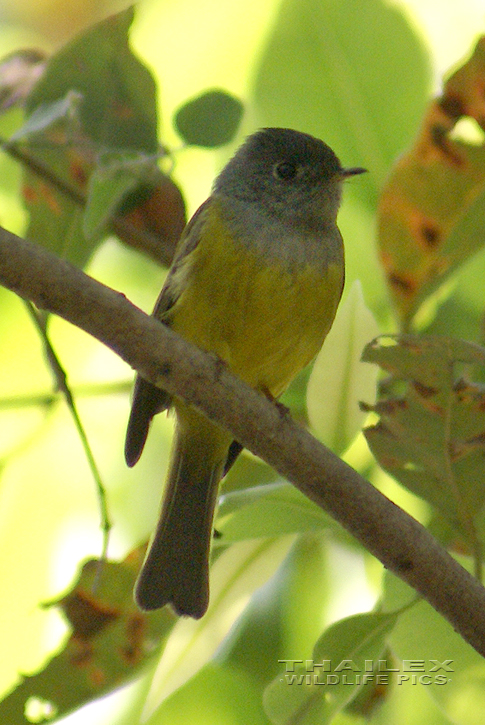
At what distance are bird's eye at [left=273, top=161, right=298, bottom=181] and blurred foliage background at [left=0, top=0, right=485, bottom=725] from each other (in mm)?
153

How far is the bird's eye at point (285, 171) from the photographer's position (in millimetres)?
3129

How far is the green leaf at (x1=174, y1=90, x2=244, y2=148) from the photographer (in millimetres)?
2504

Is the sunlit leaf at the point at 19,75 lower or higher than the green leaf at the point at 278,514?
higher

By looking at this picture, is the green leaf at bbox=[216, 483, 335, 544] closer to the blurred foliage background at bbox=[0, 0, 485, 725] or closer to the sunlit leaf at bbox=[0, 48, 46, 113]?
the blurred foliage background at bbox=[0, 0, 485, 725]

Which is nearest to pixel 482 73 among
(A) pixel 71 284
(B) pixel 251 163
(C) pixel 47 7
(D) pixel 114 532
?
(B) pixel 251 163

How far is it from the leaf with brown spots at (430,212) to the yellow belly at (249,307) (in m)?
0.22

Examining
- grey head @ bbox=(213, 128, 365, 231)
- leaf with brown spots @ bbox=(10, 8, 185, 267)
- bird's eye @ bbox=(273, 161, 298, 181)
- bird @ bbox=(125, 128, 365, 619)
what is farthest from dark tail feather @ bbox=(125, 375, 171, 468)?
bird's eye @ bbox=(273, 161, 298, 181)

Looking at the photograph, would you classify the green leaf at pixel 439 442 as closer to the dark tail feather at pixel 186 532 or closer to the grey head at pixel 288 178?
the dark tail feather at pixel 186 532

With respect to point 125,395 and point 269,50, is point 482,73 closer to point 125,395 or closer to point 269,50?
point 269,50

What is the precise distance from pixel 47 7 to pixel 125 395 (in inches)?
79.7

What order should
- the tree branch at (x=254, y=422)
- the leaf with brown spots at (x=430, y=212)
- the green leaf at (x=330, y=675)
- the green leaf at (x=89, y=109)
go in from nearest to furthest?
the tree branch at (x=254, y=422)
the green leaf at (x=330, y=675)
the leaf with brown spots at (x=430, y=212)
the green leaf at (x=89, y=109)

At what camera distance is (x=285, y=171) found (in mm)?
3139

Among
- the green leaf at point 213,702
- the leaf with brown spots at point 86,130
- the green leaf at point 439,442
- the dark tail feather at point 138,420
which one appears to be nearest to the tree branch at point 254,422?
the green leaf at point 439,442

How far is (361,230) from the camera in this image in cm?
308
